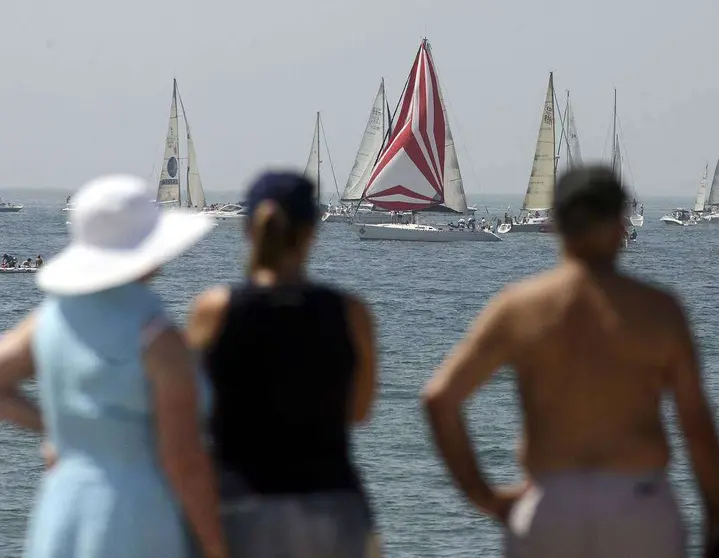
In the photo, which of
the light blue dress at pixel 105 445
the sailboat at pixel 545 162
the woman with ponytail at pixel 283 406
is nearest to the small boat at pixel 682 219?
the sailboat at pixel 545 162

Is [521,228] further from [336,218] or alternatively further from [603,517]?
[603,517]

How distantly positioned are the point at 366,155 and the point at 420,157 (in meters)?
12.3

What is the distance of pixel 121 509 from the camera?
2959 mm

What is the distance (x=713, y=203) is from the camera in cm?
11638

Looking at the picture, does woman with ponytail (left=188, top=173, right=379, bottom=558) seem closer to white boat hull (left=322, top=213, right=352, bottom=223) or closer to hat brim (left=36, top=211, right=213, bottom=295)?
hat brim (left=36, top=211, right=213, bottom=295)

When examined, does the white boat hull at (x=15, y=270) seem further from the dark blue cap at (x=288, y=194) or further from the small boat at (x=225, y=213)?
the dark blue cap at (x=288, y=194)

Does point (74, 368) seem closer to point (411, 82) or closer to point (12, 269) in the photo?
point (12, 269)

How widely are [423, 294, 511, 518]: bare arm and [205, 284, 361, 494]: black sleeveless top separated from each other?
0.65 ft

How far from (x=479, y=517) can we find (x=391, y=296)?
102 feet

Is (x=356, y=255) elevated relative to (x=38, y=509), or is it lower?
lower

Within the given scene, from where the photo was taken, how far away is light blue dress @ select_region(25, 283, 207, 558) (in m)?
2.94

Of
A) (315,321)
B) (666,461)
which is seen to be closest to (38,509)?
(315,321)

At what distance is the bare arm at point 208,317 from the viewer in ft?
9.74

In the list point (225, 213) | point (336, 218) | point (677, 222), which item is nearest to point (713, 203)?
point (677, 222)
